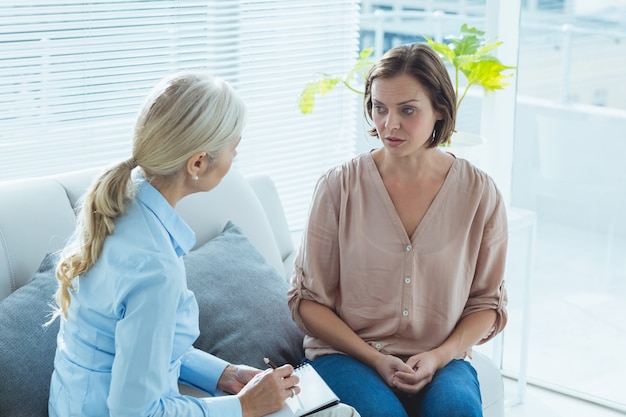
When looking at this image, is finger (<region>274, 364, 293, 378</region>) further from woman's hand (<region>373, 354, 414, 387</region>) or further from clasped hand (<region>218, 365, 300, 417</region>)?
woman's hand (<region>373, 354, 414, 387</region>)

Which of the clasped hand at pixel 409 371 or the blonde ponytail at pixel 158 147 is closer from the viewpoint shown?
the blonde ponytail at pixel 158 147

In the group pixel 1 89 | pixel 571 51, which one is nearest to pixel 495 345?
pixel 571 51

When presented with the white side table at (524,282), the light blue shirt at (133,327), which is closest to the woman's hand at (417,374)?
the light blue shirt at (133,327)

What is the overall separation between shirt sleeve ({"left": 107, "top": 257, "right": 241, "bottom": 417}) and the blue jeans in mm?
534

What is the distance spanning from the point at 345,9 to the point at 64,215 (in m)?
1.61

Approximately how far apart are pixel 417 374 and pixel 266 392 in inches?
15.9

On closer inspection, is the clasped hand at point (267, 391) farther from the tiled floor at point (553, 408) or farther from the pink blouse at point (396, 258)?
the tiled floor at point (553, 408)

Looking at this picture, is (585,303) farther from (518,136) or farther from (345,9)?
Answer: (345,9)

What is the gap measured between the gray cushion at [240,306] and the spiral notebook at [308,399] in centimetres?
25

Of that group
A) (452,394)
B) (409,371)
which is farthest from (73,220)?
(452,394)

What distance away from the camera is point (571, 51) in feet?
9.98

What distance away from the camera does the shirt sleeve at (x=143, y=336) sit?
151cm

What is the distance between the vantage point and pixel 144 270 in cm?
153

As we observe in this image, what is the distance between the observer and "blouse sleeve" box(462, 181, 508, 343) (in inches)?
84.2
